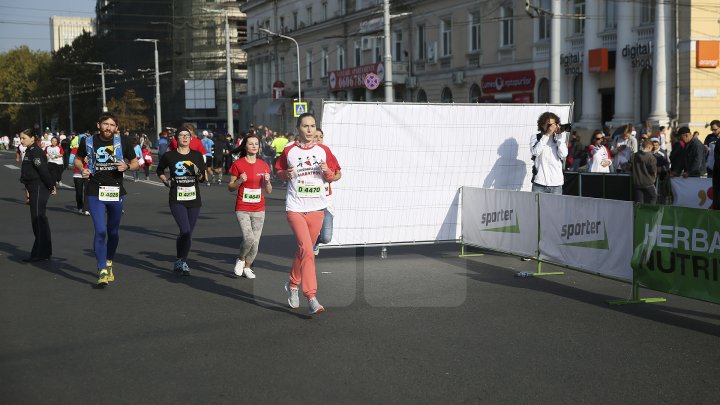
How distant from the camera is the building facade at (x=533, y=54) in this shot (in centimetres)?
3173

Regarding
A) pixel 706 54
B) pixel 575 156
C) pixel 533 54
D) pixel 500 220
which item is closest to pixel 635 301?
pixel 500 220

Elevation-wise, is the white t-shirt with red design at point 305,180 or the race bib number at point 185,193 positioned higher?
the white t-shirt with red design at point 305,180

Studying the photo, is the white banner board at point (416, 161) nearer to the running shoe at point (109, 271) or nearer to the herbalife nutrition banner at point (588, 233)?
the herbalife nutrition banner at point (588, 233)

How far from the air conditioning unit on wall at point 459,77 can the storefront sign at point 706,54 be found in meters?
15.2

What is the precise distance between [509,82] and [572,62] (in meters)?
4.33

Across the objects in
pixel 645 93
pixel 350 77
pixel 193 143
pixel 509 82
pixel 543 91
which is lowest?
pixel 193 143

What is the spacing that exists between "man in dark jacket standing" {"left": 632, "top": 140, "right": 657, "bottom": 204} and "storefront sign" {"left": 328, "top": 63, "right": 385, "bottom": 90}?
38.1m

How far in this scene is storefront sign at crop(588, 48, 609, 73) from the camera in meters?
35.2

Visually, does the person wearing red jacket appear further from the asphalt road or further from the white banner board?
the white banner board

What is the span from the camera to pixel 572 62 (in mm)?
37750

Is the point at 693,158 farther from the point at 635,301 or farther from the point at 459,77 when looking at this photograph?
the point at 459,77

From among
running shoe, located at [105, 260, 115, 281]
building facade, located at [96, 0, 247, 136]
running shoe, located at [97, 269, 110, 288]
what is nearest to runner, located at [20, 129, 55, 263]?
running shoe, located at [105, 260, 115, 281]

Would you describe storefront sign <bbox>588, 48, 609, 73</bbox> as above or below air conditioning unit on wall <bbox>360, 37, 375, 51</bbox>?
below

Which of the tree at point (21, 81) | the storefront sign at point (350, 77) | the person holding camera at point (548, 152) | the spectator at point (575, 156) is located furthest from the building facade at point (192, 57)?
the person holding camera at point (548, 152)
